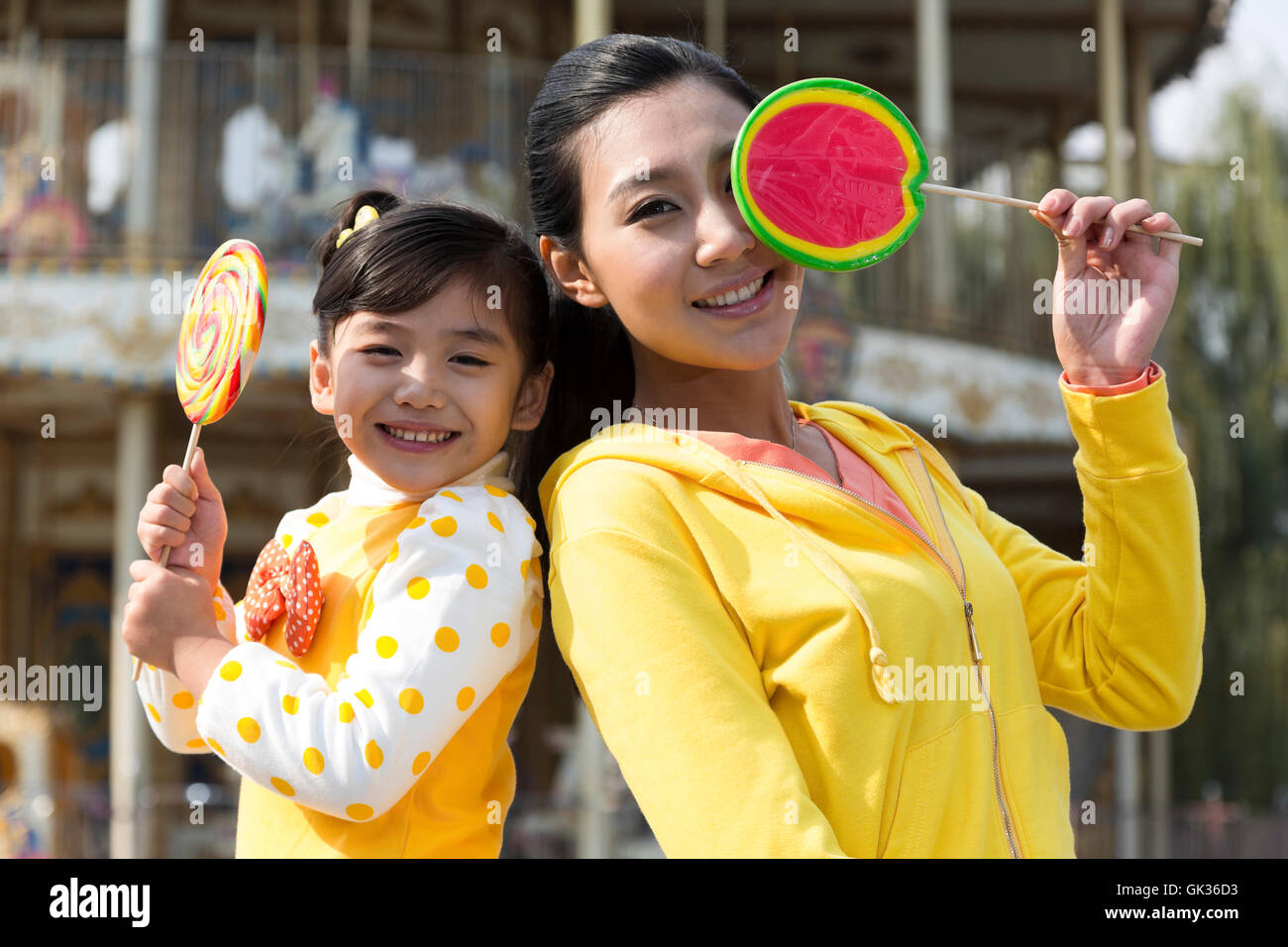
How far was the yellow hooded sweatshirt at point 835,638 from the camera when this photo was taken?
5.08 ft

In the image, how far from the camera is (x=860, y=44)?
1273cm

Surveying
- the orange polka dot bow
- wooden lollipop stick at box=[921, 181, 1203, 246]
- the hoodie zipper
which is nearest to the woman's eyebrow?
wooden lollipop stick at box=[921, 181, 1203, 246]

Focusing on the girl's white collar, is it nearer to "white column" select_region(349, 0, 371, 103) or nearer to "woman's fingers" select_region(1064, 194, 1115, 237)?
"woman's fingers" select_region(1064, 194, 1115, 237)

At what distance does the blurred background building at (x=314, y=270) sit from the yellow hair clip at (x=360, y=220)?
576 centimetres

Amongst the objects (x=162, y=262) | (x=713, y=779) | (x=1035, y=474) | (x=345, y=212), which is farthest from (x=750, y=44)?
(x=713, y=779)

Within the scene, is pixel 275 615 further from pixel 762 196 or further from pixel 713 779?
pixel 762 196

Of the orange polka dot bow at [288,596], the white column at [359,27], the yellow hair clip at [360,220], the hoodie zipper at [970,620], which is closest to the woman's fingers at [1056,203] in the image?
the hoodie zipper at [970,620]

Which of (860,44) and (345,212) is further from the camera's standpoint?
(860,44)

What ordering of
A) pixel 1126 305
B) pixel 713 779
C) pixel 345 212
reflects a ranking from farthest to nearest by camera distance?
pixel 345 212, pixel 1126 305, pixel 713 779

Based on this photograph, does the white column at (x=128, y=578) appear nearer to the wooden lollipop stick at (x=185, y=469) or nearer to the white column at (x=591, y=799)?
the white column at (x=591, y=799)

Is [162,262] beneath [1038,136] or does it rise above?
beneath

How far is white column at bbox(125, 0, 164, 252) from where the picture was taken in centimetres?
875

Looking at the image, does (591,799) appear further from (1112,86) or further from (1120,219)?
(1120,219)

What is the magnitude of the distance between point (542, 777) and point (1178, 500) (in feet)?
33.6
